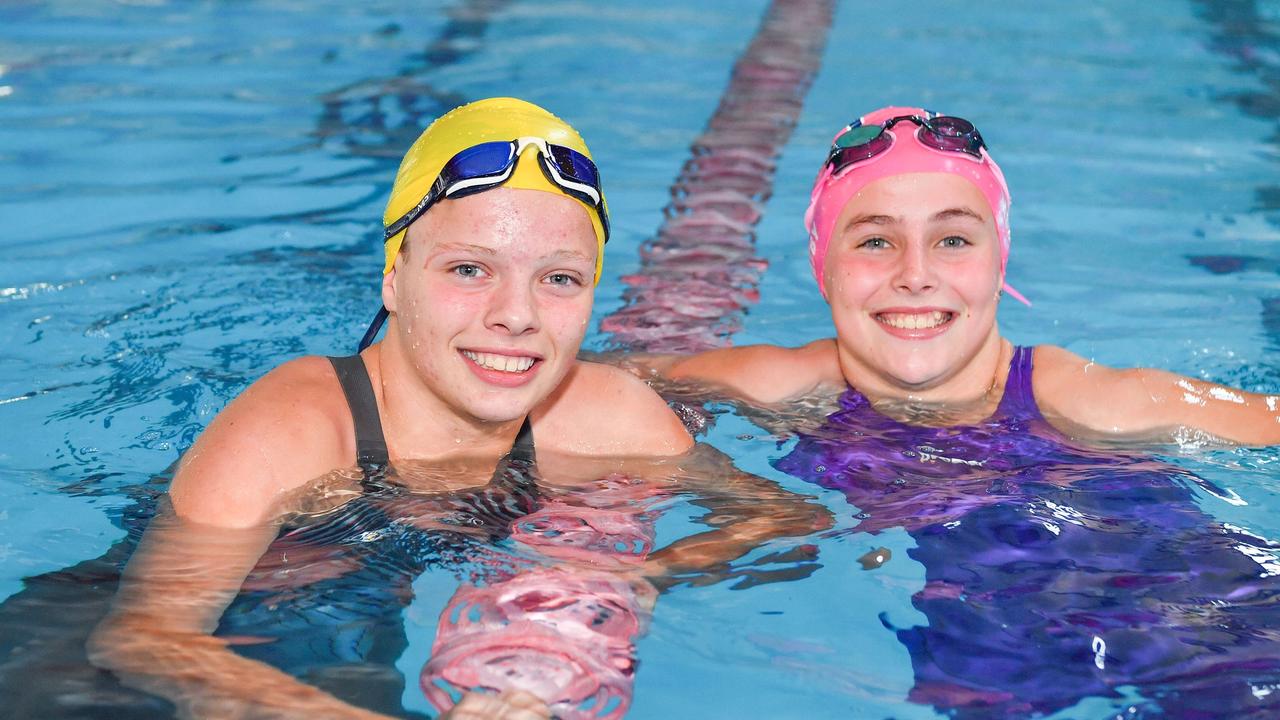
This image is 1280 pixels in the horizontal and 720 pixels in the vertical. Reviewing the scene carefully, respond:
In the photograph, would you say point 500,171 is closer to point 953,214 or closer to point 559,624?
point 559,624

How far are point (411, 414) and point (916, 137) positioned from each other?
6.05 ft

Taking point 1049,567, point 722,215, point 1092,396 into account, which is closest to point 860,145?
point 1092,396

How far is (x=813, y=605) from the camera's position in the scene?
333 centimetres

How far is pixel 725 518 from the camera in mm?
3607

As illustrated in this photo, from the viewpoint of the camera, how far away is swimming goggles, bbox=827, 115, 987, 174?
424 cm

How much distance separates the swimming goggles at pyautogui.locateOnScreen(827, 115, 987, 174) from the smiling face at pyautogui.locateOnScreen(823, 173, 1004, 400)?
4.3 inches

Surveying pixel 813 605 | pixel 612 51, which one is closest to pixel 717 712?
pixel 813 605

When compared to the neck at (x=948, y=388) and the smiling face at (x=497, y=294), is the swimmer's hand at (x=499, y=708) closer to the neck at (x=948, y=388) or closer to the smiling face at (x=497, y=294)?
the smiling face at (x=497, y=294)

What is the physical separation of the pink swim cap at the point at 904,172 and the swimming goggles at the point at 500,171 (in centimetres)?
114

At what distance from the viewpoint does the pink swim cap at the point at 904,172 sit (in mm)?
4219

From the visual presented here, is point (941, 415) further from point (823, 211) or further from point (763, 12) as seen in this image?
point (763, 12)

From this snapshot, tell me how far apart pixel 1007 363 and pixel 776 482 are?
1.03m

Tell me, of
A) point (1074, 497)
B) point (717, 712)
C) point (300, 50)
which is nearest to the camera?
point (717, 712)

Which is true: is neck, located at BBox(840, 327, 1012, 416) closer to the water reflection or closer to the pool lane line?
the water reflection
